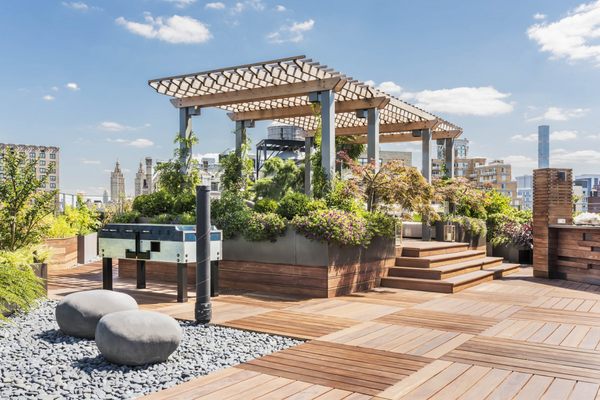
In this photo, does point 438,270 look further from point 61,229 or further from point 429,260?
point 61,229

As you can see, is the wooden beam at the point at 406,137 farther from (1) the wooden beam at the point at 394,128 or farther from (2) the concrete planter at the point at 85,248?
(2) the concrete planter at the point at 85,248

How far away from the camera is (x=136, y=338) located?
12.3ft

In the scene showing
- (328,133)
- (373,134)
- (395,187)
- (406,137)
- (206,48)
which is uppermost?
(206,48)

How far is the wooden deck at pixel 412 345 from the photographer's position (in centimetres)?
338

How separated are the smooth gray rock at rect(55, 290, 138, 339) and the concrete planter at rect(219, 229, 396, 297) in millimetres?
2910

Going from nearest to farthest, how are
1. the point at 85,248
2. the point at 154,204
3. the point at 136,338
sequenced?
the point at 136,338 < the point at 154,204 < the point at 85,248

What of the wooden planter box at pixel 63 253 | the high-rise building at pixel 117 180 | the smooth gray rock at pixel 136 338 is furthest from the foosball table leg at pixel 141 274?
the high-rise building at pixel 117 180

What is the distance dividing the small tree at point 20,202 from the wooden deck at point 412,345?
908 millimetres

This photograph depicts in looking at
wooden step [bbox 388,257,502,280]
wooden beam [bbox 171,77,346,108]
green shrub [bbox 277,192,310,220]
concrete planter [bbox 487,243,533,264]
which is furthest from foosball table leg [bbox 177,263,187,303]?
concrete planter [bbox 487,243,533,264]

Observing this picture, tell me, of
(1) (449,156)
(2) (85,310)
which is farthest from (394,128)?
(2) (85,310)

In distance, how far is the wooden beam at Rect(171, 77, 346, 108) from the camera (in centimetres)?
987

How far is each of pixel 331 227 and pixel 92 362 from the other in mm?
3816

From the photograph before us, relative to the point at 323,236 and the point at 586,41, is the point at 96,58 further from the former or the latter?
the point at 586,41

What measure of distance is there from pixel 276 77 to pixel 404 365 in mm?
7297
